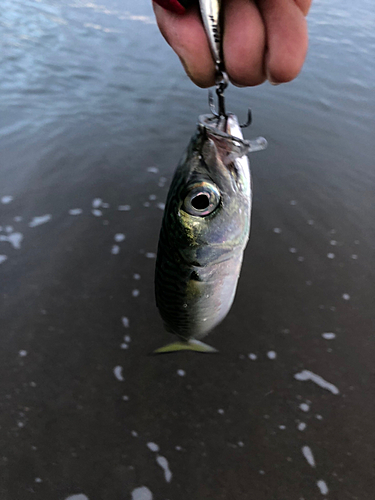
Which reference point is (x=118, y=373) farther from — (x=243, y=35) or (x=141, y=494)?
(x=243, y=35)

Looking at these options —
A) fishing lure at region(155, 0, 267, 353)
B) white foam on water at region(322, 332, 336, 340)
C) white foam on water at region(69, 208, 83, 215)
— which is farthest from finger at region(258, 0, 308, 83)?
white foam on water at region(69, 208, 83, 215)

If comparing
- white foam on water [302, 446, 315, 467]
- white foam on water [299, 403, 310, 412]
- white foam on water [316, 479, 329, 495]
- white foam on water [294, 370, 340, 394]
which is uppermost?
white foam on water [294, 370, 340, 394]

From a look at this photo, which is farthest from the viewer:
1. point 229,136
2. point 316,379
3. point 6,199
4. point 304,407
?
point 6,199

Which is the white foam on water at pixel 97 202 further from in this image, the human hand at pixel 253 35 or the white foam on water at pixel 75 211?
the human hand at pixel 253 35

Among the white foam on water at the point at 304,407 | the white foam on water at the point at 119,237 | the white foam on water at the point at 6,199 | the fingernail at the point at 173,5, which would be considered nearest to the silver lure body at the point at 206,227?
the fingernail at the point at 173,5

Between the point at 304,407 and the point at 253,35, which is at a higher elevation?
the point at 253,35

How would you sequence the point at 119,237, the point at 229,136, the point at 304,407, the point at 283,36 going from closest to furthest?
1. the point at 283,36
2. the point at 229,136
3. the point at 304,407
4. the point at 119,237

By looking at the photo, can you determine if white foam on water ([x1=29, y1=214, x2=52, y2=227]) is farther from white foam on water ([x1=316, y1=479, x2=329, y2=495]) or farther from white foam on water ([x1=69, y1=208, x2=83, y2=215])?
white foam on water ([x1=316, y1=479, x2=329, y2=495])

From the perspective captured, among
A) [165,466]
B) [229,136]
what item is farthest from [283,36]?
[165,466]
